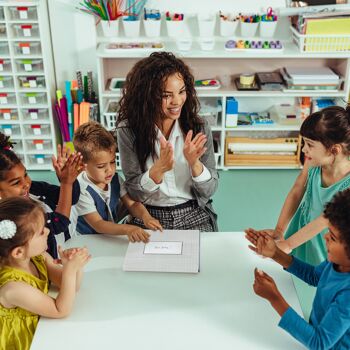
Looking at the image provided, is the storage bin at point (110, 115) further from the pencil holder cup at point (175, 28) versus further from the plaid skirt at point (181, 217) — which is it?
the plaid skirt at point (181, 217)

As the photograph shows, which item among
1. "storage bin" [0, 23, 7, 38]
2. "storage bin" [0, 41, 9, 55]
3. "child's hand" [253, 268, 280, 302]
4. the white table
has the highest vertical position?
"storage bin" [0, 23, 7, 38]

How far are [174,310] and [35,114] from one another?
2335 millimetres

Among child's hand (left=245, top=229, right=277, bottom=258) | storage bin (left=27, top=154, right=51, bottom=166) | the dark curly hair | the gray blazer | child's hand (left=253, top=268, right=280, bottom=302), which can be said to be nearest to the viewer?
child's hand (left=253, top=268, right=280, bottom=302)

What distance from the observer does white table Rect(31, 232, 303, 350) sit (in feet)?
3.98

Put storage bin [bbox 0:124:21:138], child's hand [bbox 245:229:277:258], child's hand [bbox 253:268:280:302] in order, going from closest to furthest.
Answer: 1. child's hand [bbox 253:268:280:302]
2. child's hand [bbox 245:229:277:258]
3. storage bin [bbox 0:124:21:138]

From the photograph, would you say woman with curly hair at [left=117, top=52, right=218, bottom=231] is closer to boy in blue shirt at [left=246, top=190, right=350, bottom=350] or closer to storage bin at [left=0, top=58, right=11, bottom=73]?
boy in blue shirt at [left=246, top=190, right=350, bottom=350]

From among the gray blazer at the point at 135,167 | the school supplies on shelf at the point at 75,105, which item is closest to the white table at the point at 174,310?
the gray blazer at the point at 135,167

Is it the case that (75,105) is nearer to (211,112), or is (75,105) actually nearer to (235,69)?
(211,112)

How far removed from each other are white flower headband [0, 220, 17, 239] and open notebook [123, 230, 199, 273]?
384 millimetres

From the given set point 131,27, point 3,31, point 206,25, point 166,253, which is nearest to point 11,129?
point 3,31

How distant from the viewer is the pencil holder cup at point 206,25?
3197mm

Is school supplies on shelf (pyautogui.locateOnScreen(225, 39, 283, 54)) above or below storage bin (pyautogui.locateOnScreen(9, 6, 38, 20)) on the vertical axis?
below

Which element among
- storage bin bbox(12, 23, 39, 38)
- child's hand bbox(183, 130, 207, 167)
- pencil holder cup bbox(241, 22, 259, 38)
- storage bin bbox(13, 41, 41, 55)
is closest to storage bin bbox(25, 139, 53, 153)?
storage bin bbox(13, 41, 41, 55)

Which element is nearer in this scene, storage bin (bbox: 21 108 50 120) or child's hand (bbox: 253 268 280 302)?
child's hand (bbox: 253 268 280 302)
